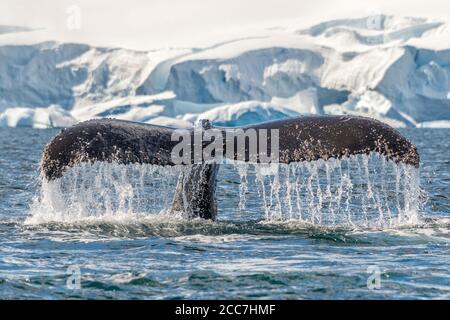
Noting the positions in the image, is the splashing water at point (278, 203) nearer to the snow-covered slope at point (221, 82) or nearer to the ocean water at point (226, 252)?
the ocean water at point (226, 252)

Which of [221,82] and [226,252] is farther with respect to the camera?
[221,82]

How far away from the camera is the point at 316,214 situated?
13445 millimetres

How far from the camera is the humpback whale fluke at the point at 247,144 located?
8930 mm

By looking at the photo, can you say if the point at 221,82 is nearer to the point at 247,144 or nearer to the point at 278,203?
the point at 278,203

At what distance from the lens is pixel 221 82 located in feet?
279

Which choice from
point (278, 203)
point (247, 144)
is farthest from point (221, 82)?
point (247, 144)

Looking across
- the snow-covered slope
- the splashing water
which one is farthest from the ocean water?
the snow-covered slope

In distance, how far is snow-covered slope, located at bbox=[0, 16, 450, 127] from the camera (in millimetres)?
81500

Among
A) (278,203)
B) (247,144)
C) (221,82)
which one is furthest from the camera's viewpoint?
(221,82)

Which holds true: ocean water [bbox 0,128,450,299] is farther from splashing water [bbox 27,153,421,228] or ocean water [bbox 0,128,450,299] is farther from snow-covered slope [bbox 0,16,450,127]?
snow-covered slope [bbox 0,16,450,127]

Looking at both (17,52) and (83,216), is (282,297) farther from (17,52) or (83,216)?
(17,52)

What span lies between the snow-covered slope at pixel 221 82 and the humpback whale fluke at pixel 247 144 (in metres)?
67.0

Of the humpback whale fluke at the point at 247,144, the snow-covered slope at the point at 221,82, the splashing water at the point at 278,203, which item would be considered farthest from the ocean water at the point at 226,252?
the snow-covered slope at the point at 221,82

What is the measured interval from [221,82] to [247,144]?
2987 inches
